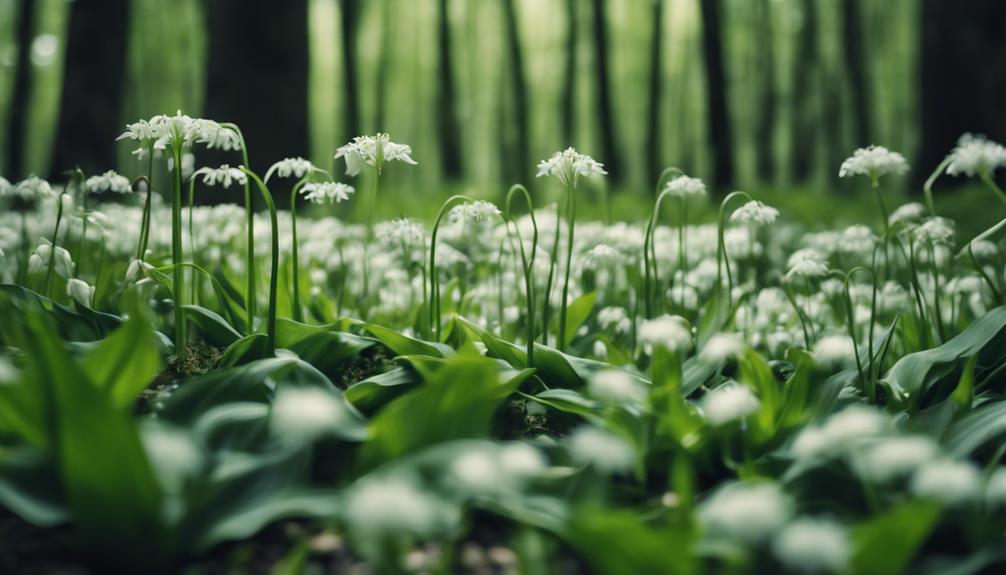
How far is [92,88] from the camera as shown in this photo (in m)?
8.95

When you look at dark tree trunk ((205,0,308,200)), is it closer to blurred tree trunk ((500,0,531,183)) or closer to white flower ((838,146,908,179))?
white flower ((838,146,908,179))

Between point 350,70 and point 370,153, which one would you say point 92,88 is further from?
point 350,70

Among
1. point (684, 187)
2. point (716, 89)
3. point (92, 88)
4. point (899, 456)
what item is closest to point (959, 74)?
point (716, 89)

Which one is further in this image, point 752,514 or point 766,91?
point 766,91

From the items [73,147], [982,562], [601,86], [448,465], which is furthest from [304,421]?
[601,86]

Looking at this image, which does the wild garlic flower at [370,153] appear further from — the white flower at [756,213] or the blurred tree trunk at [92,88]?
the blurred tree trunk at [92,88]

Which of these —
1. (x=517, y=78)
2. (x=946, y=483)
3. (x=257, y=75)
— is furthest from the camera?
(x=517, y=78)

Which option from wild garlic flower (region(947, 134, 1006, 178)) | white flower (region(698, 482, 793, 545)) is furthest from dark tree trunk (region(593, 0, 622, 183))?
white flower (region(698, 482, 793, 545))

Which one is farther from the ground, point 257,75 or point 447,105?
point 447,105

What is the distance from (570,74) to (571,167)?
603 inches

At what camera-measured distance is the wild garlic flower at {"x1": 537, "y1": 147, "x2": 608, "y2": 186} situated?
110 inches

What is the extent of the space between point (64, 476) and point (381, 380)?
42.5 inches

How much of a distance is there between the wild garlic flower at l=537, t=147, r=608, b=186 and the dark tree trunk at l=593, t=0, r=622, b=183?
10.7 meters

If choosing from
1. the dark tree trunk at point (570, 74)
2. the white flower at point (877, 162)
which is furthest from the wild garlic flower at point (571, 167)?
the dark tree trunk at point (570, 74)
